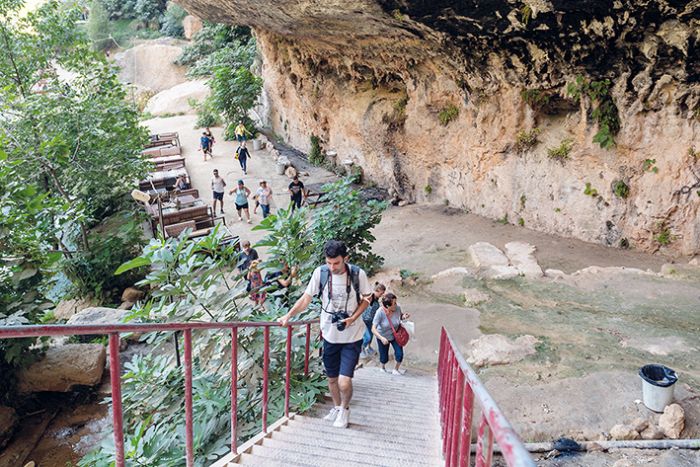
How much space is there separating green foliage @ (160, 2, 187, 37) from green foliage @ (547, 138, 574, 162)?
30556 millimetres

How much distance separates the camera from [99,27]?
34312 millimetres

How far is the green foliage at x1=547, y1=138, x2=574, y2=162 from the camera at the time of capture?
10.4 m

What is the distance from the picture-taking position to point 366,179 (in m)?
16.1

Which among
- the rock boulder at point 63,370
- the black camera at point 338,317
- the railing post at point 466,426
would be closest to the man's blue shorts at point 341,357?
the black camera at point 338,317

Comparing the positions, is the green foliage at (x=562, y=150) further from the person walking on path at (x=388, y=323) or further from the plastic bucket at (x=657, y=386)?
the person walking on path at (x=388, y=323)

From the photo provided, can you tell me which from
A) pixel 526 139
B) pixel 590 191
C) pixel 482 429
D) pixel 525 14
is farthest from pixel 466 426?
pixel 526 139

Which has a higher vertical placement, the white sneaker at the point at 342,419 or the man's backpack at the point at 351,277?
the man's backpack at the point at 351,277

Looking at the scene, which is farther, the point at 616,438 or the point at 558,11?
the point at 558,11

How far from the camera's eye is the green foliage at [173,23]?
110 feet

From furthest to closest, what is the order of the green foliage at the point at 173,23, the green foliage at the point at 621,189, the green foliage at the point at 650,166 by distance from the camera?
the green foliage at the point at 173,23
the green foliage at the point at 621,189
the green foliage at the point at 650,166

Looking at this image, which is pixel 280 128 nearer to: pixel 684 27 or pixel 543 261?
pixel 543 261

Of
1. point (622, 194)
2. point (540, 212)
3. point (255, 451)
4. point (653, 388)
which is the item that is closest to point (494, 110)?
point (540, 212)

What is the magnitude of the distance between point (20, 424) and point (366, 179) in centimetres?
1122

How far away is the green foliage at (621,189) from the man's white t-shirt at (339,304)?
7760 millimetres
